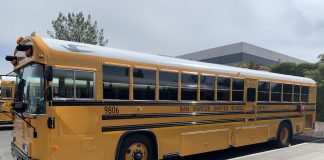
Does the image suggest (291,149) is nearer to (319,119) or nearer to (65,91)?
(65,91)

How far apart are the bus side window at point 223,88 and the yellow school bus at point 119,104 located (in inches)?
1.1

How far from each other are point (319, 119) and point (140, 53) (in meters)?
19.0

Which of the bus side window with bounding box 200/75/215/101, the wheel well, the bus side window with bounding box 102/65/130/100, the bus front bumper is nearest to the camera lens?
the bus front bumper

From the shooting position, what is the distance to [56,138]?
6.45m

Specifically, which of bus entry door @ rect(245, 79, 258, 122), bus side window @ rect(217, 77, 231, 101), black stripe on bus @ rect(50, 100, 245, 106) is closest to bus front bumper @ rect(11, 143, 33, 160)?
black stripe on bus @ rect(50, 100, 245, 106)

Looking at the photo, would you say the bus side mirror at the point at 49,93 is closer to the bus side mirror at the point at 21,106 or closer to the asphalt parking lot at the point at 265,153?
the bus side mirror at the point at 21,106

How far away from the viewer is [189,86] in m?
9.12

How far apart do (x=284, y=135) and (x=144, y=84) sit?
7496 millimetres

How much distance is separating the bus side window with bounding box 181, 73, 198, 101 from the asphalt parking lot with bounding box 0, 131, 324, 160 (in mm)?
2204

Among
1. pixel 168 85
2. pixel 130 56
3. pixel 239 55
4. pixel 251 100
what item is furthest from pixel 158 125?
pixel 239 55

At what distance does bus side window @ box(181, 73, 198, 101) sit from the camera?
8938 millimetres

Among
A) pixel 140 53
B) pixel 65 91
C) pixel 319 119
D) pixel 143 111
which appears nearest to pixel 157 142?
pixel 143 111

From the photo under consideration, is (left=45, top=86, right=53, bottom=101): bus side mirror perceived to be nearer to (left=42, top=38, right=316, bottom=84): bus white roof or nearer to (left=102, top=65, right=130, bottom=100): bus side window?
(left=42, top=38, right=316, bottom=84): bus white roof

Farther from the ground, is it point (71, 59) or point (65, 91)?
point (71, 59)
